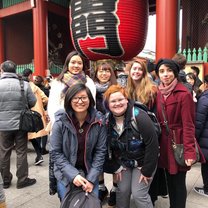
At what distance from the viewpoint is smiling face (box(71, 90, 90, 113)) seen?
1.89 meters

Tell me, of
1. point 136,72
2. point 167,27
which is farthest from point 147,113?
point 167,27

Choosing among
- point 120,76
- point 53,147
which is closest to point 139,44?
point 120,76

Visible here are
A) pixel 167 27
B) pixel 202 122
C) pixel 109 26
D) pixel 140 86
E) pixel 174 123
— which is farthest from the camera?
pixel 167 27

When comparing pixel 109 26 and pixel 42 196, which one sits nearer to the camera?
pixel 42 196

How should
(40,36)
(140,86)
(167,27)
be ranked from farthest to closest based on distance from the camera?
(40,36)
(167,27)
(140,86)

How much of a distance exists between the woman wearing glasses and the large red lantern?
2.60 metres

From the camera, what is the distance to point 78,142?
75.2 inches

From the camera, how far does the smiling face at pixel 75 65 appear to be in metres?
2.44

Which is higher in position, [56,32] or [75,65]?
[56,32]

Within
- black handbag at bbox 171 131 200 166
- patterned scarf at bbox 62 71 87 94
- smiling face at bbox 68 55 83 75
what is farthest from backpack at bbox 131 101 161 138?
smiling face at bbox 68 55 83 75

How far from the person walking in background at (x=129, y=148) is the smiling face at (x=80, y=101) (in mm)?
206

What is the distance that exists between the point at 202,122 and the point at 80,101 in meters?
1.45

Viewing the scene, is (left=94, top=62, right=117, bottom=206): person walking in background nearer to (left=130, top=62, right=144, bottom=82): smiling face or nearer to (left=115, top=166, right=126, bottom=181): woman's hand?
(left=130, top=62, right=144, bottom=82): smiling face

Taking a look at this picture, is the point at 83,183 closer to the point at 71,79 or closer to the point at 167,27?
the point at 71,79
